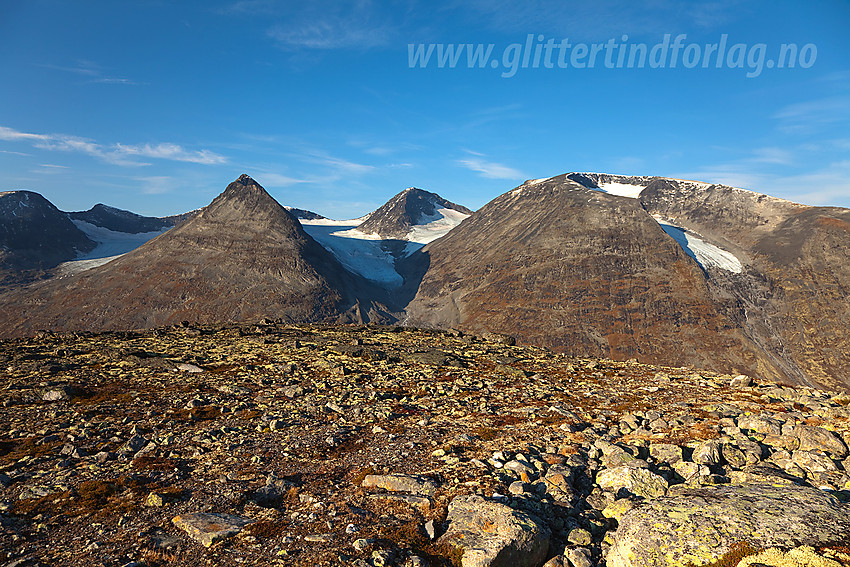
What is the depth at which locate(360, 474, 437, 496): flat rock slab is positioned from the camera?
495 inches

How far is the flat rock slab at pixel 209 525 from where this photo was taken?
10023 millimetres

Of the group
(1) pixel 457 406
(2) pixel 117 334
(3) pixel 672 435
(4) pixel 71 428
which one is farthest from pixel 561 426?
(2) pixel 117 334

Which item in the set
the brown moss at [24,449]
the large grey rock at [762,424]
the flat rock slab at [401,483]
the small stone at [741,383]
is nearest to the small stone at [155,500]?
the flat rock slab at [401,483]

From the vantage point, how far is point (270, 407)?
71.9ft

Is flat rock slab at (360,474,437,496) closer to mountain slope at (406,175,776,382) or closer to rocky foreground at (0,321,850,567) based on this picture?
rocky foreground at (0,321,850,567)

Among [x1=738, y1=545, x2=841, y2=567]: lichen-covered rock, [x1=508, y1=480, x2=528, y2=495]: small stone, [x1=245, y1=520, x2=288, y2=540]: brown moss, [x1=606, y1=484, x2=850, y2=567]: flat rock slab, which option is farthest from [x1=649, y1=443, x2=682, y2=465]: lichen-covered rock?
[x1=245, y1=520, x2=288, y2=540]: brown moss

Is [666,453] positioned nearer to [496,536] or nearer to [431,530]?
[496,536]

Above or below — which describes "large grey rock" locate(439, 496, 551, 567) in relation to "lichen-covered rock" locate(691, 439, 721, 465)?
below

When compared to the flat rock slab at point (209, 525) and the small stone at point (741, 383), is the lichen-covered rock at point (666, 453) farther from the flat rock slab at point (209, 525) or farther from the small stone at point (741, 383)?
the small stone at point (741, 383)

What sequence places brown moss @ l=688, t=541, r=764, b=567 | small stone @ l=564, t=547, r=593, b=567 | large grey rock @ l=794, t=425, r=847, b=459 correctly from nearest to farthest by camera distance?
1. brown moss @ l=688, t=541, r=764, b=567
2. small stone @ l=564, t=547, r=593, b=567
3. large grey rock @ l=794, t=425, r=847, b=459

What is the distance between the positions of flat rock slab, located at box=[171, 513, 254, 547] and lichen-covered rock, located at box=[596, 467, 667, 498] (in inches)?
397

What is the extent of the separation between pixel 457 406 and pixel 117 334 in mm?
38900

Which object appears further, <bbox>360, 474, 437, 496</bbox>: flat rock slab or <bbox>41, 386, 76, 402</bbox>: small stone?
<bbox>41, 386, 76, 402</bbox>: small stone

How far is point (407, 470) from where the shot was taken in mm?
14219
